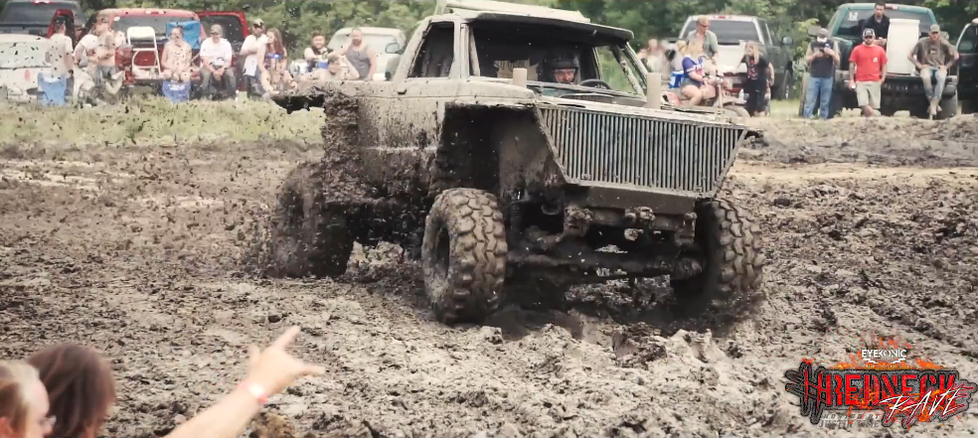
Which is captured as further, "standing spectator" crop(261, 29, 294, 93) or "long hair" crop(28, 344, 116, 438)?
"standing spectator" crop(261, 29, 294, 93)

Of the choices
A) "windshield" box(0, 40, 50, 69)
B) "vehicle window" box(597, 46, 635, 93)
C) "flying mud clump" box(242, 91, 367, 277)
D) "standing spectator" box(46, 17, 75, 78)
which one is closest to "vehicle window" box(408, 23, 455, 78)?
"flying mud clump" box(242, 91, 367, 277)

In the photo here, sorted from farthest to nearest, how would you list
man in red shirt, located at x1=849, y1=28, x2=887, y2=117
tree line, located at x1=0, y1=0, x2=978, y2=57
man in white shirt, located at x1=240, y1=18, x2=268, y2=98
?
1. tree line, located at x1=0, y1=0, x2=978, y2=57
2. man in white shirt, located at x1=240, y1=18, x2=268, y2=98
3. man in red shirt, located at x1=849, y1=28, x2=887, y2=117

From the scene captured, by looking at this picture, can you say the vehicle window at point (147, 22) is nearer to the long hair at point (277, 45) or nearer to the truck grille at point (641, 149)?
the long hair at point (277, 45)

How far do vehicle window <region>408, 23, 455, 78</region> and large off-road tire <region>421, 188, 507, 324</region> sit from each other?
1261 mm

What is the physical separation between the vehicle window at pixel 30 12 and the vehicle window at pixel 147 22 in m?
1.33

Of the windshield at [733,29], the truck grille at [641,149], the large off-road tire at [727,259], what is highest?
the truck grille at [641,149]

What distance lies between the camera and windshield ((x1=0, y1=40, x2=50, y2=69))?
21.1m

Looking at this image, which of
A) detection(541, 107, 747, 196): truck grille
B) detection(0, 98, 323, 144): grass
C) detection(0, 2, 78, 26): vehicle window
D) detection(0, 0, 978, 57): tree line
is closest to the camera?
detection(541, 107, 747, 196): truck grille

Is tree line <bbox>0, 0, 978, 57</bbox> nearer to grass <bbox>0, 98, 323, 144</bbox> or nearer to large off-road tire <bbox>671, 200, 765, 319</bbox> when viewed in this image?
grass <bbox>0, 98, 323, 144</bbox>

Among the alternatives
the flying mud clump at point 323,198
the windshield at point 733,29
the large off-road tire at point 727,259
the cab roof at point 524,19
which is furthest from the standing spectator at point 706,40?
the large off-road tire at point 727,259

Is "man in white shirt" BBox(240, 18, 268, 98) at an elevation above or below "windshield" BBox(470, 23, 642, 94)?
below

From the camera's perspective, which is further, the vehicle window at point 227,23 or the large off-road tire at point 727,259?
the vehicle window at point 227,23

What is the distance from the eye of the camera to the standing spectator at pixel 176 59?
25844 millimetres

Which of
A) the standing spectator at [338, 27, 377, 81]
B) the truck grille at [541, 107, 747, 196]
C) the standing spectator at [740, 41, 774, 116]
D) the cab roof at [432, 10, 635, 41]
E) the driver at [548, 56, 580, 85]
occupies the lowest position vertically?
the standing spectator at [740, 41, 774, 116]
